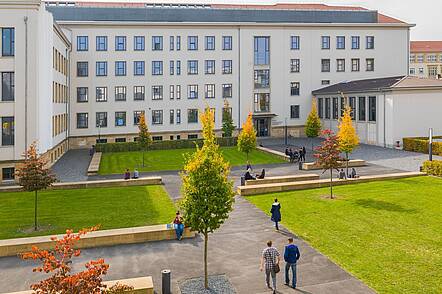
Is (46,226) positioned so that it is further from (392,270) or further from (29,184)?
(392,270)

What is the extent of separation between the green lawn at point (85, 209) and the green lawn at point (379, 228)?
5.86m

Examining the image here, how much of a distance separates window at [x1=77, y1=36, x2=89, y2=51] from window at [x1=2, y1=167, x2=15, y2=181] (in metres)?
27.3

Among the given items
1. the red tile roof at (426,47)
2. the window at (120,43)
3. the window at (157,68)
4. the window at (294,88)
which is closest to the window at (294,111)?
the window at (294,88)

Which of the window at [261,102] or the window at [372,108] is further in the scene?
the window at [261,102]

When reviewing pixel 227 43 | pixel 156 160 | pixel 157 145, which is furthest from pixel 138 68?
pixel 156 160

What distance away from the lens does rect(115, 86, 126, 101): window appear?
58.9m

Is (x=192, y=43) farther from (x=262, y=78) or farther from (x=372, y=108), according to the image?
(x=372, y=108)

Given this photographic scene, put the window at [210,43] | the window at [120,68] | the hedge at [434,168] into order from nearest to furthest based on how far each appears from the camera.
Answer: the hedge at [434,168], the window at [120,68], the window at [210,43]

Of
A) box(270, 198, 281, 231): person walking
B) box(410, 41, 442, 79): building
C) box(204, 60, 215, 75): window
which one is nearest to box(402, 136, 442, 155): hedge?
box(204, 60, 215, 75): window

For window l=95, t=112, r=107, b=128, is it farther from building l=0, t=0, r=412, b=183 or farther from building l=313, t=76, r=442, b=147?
building l=313, t=76, r=442, b=147

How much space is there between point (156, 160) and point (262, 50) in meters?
25.8

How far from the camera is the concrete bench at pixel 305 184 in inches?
1083

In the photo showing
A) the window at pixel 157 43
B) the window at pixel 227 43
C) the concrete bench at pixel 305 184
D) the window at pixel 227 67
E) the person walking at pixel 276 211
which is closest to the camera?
the person walking at pixel 276 211

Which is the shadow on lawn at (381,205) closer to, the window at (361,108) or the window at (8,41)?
the window at (8,41)
